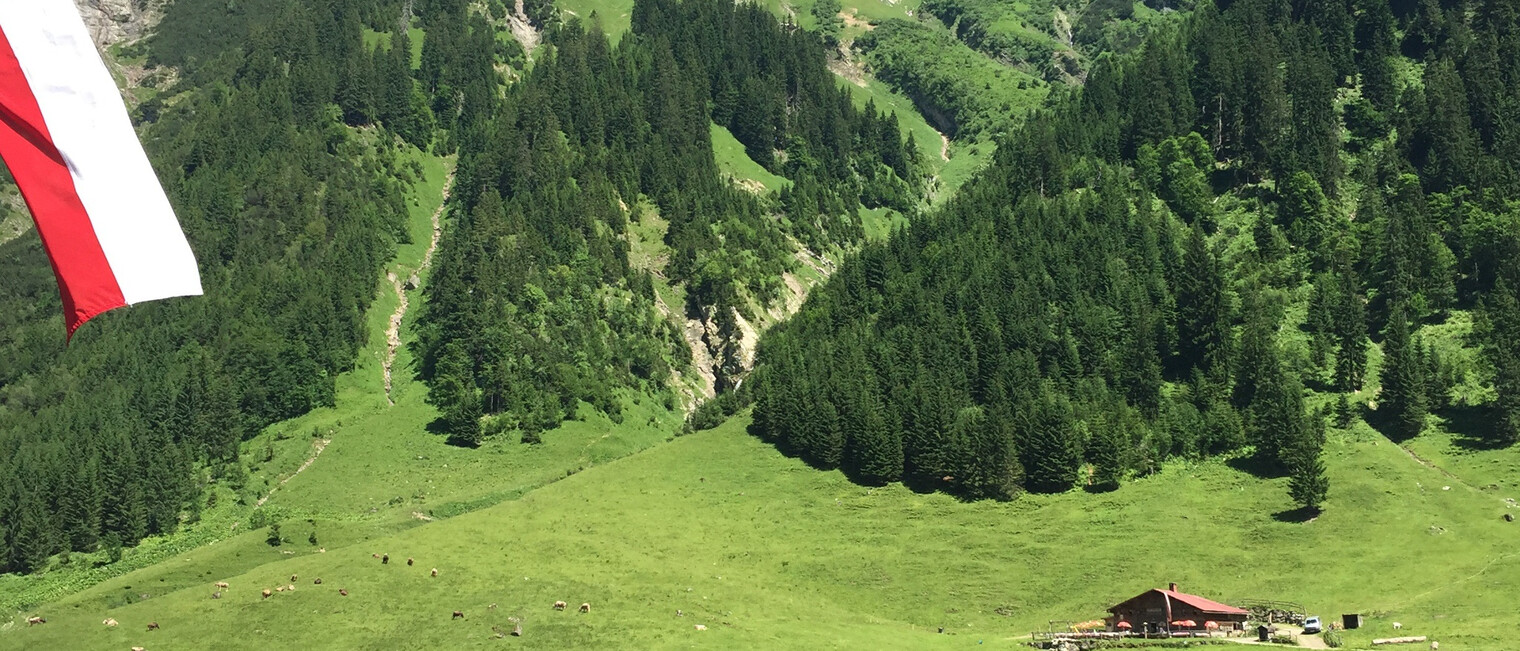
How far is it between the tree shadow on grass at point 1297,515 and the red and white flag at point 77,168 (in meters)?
132

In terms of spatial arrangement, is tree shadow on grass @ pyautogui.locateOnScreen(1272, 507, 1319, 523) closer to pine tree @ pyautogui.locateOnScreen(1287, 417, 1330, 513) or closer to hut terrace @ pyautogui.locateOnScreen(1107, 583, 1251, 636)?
pine tree @ pyautogui.locateOnScreen(1287, 417, 1330, 513)

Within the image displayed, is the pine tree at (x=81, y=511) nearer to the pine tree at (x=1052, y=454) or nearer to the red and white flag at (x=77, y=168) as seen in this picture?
the pine tree at (x=1052, y=454)

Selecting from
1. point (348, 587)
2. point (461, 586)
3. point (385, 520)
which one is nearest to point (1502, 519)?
point (461, 586)

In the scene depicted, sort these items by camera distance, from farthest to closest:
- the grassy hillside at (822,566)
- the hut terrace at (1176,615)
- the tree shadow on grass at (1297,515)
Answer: the tree shadow on grass at (1297,515)
the hut terrace at (1176,615)
the grassy hillside at (822,566)

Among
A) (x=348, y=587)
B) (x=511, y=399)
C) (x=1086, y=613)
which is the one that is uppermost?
(x=511, y=399)

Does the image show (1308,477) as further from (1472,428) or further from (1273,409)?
(1472,428)

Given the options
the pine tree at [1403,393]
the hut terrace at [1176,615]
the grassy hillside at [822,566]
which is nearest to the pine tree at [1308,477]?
the grassy hillside at [822,566]

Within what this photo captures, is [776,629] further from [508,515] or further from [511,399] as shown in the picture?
[511,399]

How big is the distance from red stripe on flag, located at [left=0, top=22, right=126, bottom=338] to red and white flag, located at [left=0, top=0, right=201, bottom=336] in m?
0.02

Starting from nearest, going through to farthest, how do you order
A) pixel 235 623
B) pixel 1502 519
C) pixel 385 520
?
pixel 235 623 < pixel 1502 519 < pixel 385 520

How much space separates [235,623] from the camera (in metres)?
96.7

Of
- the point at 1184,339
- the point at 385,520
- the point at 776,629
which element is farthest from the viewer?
the point at 1184,339

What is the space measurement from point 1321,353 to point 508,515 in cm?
10779

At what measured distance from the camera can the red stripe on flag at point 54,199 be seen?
77.9 feet
